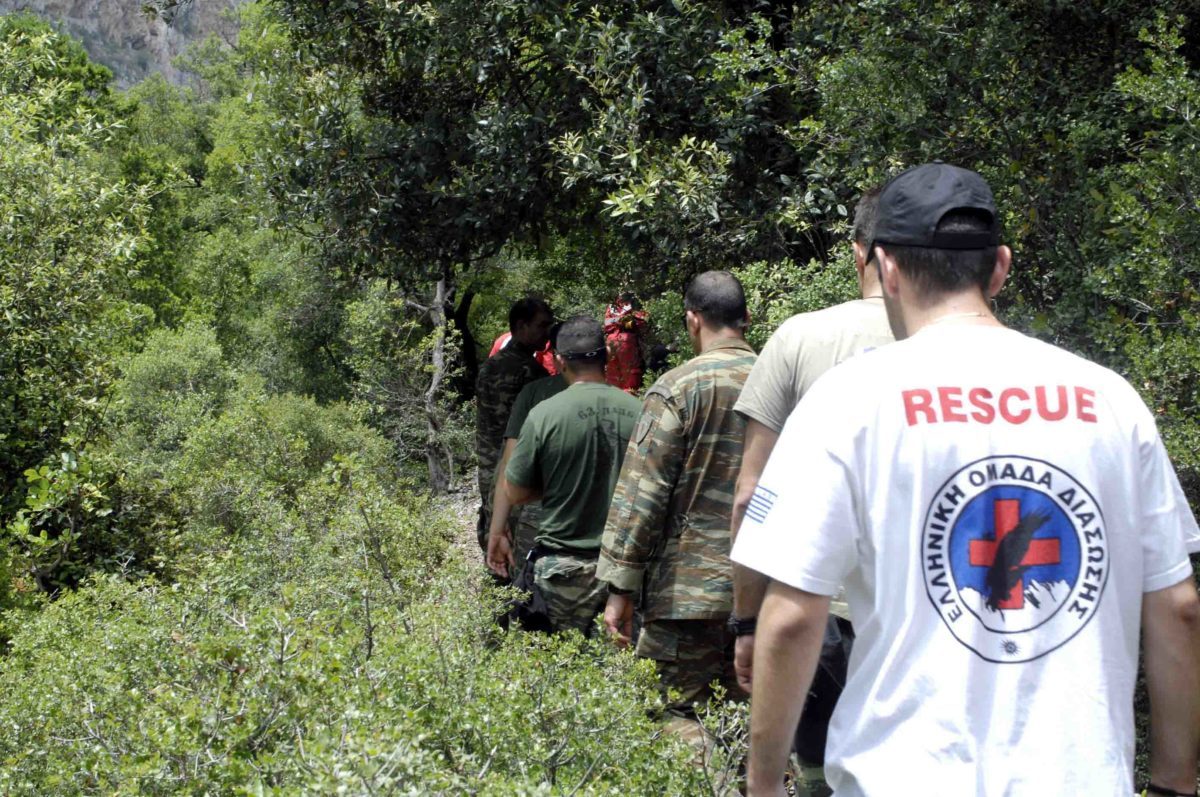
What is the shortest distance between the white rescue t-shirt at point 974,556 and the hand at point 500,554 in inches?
153

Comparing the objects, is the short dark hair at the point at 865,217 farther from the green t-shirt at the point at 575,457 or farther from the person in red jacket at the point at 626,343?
the person in red jacket at the point at 626,343

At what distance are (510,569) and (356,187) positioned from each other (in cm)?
326

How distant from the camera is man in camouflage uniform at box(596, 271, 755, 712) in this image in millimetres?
4121

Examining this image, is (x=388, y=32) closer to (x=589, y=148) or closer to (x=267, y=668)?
(x=589, y=148)

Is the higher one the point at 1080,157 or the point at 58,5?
the point at 58,5

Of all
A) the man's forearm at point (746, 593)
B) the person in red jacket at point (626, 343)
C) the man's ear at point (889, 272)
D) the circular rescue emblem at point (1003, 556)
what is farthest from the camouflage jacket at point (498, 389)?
the circular rescue emblem at point (1003, 556)

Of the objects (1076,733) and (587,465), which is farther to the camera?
(587,465)

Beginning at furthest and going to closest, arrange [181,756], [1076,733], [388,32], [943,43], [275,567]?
[388,32] < [275,567] < [943,43] < [181,756] < [1076,733]

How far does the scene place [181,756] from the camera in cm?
304

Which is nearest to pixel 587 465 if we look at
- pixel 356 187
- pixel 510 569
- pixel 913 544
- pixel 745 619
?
pixel 510 569

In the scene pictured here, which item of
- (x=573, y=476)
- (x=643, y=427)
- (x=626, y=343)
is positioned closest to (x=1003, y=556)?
(x=643, y=427)

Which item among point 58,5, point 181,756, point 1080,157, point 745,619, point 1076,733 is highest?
point 58,5

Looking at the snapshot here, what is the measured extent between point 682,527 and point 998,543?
2290mm

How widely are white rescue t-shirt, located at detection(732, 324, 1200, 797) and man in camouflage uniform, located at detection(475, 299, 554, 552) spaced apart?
4.78 metres
